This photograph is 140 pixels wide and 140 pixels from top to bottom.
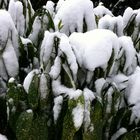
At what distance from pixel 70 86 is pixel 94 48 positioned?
17cm

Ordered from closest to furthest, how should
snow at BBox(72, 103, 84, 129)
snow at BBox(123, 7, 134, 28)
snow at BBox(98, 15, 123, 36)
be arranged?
snow at BBox(72, 103, 84, 129) < snow at BBox(98, 15, 123, 36) < snow at BBox(123, 7, 134, 28)

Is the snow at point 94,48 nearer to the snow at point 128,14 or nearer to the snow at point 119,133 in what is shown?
the snow at point 119,133

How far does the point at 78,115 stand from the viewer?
146 cm

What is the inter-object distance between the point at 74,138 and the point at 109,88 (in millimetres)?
231

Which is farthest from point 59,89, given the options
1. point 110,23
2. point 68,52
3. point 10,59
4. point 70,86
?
point 110,23

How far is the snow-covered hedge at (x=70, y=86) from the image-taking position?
1510mm

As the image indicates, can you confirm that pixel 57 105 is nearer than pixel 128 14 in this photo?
Yes

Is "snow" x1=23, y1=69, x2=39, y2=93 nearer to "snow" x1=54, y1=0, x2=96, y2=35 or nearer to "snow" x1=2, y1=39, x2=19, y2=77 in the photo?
"snow" x1=2, y1=39, x2=19, y2=77

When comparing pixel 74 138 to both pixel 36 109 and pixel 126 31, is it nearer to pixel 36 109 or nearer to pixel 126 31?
pixel 36 109

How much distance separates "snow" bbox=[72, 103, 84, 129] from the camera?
1.46 m

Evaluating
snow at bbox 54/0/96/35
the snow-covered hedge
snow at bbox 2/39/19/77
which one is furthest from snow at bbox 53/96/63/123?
snow at bbox 54/0/96/35

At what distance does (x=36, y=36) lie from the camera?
1999mm

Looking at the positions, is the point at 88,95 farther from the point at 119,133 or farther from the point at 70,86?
the point at 119,133

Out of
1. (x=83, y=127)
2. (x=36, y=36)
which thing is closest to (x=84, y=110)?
(x=83, y=127)
